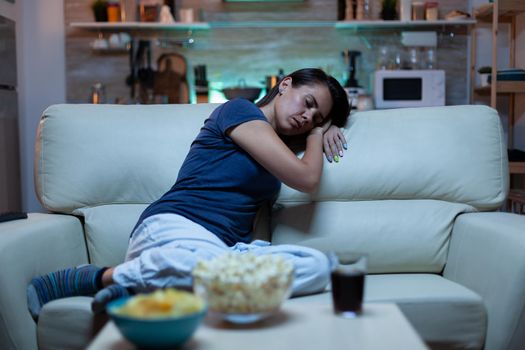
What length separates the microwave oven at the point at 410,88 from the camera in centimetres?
449

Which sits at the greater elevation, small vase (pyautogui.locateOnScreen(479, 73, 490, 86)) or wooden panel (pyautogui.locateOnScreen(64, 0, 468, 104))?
wooden panel (pyautogui.locateOnScreen(64, 0, 468, 104))

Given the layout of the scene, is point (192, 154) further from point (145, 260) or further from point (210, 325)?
point (210, 325)

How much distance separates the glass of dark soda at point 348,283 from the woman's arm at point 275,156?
59 centimetres

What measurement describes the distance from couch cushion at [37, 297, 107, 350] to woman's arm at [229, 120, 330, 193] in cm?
62

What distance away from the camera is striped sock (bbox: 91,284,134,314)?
1569 mm

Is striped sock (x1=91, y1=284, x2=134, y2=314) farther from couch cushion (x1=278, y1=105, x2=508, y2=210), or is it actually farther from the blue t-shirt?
couch cushion (x1=278, y1=105, x2=508, y2=210)

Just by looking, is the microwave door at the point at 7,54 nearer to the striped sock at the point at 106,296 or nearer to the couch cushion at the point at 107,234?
the couch cushion at the point at 107,234

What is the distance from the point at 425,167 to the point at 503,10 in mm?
2624

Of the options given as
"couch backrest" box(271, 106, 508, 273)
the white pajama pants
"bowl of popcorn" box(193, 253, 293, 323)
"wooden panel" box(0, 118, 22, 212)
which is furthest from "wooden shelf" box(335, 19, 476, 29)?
"bowl of popcorn" box(193, 253, 293, 323)

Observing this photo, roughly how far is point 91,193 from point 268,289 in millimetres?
1149

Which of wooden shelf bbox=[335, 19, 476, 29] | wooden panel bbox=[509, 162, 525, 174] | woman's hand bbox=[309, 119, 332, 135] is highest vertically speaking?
wooden shelf bbox=[335, 19, 476, 29]

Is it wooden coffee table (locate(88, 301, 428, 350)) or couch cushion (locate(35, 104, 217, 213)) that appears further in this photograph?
couch cushion (locate(35, 104, 217, 213))

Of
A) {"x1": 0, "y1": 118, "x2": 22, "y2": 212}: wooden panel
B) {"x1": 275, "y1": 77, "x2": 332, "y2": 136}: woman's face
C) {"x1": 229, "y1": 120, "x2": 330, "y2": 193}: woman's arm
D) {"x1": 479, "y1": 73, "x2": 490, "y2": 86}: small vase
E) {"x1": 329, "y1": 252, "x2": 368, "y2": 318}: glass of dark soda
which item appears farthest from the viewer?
{"x1": 479, "y1": 73, "x2": 490, "y2": 86}: small vase

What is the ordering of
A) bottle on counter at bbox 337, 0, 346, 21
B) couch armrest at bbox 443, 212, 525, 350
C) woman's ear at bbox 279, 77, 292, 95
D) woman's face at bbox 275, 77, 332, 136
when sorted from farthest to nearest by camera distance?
1. bottle on counter at bbox 337, 0, 346, 21
2. woman's ear at bbox 279, 77, 292, 95
3. woman's face at bbox 275, 77, 332, 136
4. couch armrest at bbox 443, 212, 525, 350
